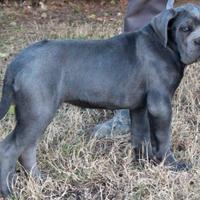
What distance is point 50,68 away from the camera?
335cm

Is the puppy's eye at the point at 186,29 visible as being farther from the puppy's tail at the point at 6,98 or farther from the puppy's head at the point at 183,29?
the puppy's tail at the point at 6,98

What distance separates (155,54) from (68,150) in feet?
3.08

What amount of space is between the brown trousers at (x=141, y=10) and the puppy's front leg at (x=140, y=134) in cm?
101

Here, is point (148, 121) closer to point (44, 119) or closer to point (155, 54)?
point (155, 54)

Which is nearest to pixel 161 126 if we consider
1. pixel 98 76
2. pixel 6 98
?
pixel 98 76

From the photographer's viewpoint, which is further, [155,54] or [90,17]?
[90,17]

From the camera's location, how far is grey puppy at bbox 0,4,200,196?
333 centimetres

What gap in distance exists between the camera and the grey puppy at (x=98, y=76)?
3.33 meters

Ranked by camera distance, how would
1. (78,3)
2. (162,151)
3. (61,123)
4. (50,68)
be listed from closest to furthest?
(50,68)
(162,151)
(61,123)
(78,3)

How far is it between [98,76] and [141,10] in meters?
1.32

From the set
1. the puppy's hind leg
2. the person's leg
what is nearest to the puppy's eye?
the puppy's hind leg

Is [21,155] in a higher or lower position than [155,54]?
lower

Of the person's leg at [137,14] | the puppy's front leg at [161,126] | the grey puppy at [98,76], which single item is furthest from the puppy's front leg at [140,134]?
the person's leg at [137,14]

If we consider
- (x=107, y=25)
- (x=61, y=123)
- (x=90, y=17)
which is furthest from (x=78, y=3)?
(x=61, y=123)
